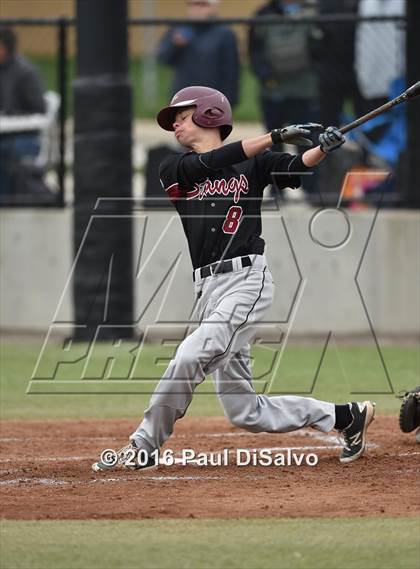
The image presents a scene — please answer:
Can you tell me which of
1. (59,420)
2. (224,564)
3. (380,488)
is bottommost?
(224,564)

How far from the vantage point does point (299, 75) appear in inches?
534

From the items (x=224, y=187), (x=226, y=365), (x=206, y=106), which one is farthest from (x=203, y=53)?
(x=226, y=365)

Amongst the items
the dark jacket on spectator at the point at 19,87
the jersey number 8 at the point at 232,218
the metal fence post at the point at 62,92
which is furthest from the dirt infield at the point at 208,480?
the dark jacket on spectator at the point at 19,87

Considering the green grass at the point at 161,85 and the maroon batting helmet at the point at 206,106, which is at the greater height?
the green grass at the point at 161,85

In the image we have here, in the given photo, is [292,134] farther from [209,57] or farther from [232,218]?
[209,57]

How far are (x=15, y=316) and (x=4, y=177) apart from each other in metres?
1.40

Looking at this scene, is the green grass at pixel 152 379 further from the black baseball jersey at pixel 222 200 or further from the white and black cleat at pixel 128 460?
the black baseball jersey at pixel 222 200

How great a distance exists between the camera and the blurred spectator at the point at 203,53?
13562 millimetres

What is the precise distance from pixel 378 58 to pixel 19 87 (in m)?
3.66

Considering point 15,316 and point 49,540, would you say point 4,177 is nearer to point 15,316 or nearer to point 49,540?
point 15,316

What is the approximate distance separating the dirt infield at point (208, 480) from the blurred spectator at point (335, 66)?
506cm

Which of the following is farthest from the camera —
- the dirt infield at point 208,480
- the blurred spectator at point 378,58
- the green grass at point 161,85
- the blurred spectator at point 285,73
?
the green grass at point 161,85

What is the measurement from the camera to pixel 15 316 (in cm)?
1366

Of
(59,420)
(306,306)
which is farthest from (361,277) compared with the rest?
(59,420)
